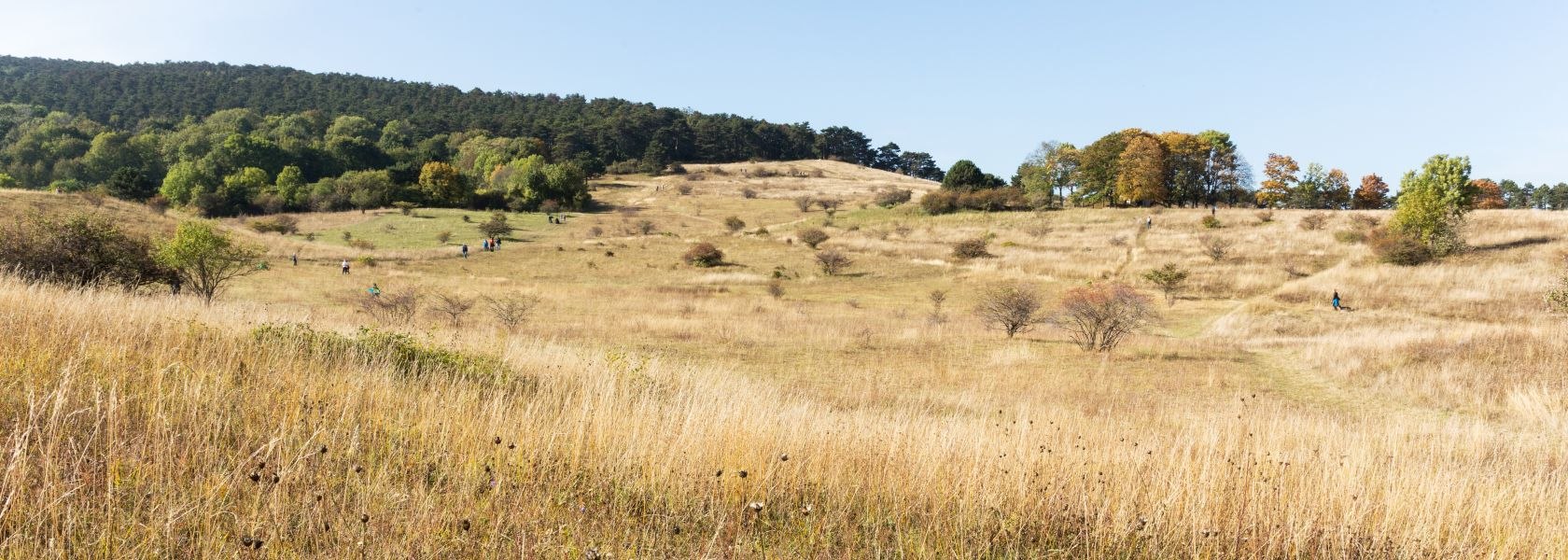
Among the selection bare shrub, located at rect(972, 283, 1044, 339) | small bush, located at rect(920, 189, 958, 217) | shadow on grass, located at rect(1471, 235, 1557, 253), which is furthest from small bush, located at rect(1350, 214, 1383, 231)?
bare shrub, located at rect(972, 283, 1044, 339)

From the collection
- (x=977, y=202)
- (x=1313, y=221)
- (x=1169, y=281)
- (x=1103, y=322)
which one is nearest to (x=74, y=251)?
(x=1103, y=322)

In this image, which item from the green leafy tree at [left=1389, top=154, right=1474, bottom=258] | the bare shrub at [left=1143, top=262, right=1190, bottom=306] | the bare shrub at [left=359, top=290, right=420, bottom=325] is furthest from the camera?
the green leafy tree at [left=1389, top=154, right=1474, bottom=258]

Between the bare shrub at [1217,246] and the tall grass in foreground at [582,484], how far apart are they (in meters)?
48.5

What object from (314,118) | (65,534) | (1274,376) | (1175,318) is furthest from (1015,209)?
(314,118)

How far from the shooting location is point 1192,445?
6820 millimetres

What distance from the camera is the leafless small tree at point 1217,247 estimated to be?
160 ft

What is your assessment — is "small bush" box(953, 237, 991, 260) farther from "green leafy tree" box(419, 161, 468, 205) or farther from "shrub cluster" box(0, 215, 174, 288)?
"green leafy tree" box(419, 161, 468, 205)

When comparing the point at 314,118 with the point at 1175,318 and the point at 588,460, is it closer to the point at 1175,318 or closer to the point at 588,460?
the point at 1175,318

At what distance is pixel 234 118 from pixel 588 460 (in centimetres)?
14872

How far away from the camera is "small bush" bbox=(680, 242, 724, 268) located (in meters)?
50.6

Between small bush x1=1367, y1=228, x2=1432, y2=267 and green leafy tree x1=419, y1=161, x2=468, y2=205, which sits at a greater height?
green leafy tree x1=419, y1=161, x2=468, y2=205

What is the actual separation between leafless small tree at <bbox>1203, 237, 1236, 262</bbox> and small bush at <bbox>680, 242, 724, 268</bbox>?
34305 millimetres

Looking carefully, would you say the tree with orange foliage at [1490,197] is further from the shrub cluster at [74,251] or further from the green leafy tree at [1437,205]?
the shrub cluster at [74,251]

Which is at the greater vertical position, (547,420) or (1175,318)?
(547,420)
